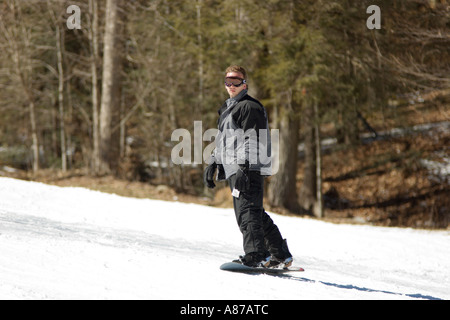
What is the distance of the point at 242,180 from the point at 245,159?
21cm

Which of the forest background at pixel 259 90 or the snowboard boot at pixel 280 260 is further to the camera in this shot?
the forest background at pixel 259 90

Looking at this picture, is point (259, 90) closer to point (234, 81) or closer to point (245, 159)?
point (234, 81)

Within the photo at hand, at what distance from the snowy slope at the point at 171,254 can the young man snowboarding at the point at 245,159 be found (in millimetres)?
371

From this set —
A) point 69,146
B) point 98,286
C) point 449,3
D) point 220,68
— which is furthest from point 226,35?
point 69,146

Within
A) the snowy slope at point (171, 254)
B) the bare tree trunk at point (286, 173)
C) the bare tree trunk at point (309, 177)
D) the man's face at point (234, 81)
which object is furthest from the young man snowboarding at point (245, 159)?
the bare tree trunk at point (309, 177)

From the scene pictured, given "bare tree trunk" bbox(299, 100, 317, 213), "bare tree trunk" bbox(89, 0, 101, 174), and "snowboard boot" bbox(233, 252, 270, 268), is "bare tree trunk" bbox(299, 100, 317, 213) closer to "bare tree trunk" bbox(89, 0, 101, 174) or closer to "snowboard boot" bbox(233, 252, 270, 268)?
"bare tree trunk" bbox(89, 0, 101, 174)

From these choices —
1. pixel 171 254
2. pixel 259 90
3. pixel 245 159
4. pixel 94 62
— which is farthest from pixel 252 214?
pixel 94 62

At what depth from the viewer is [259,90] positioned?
1449 cm

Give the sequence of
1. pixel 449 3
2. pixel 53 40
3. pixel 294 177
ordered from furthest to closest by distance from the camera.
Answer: pixel 53 40
pixel 294 177
pixel 449 3

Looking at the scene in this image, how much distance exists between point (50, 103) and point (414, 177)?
16948mm

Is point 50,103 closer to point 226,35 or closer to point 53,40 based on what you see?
point 53,40

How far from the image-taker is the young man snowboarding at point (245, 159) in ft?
17.1

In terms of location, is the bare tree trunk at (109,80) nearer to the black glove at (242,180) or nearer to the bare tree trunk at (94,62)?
the bare tree trunk at (94,62)

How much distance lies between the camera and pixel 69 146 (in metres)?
25.6
